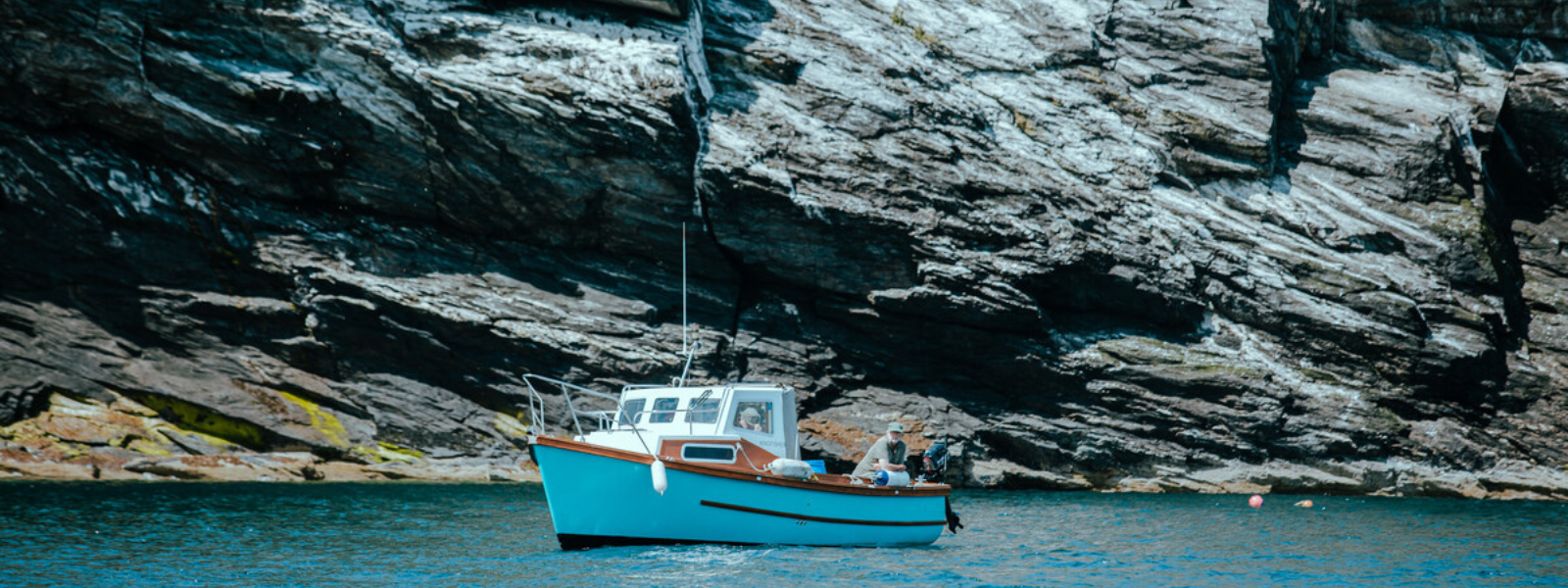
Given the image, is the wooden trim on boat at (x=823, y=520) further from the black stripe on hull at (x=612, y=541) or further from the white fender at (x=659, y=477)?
the white fender at (x=659, y=477)

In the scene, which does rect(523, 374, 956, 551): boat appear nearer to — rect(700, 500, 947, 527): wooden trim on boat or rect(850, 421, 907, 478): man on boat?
rect(700, 500, 947, 527): wooden trim on boat

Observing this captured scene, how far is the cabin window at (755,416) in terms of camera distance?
2078 cm

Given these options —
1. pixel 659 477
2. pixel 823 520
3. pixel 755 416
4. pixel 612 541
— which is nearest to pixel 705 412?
pixel 755 416

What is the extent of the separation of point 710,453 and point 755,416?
57.0 inches

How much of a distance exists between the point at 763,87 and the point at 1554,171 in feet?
101

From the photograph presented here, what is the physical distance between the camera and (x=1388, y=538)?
76.9 ft

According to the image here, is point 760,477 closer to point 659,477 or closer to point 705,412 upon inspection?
point 659,477

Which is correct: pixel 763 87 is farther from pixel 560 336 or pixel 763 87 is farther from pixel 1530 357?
pixel 1530 357

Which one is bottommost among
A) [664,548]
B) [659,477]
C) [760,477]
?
[664,548]

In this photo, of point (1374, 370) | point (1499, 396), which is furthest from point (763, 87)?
point (1499, 396)

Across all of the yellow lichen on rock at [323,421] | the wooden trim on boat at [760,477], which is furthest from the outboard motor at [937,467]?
the yellow lichen on rock at [323,421]

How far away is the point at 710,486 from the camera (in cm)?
1794

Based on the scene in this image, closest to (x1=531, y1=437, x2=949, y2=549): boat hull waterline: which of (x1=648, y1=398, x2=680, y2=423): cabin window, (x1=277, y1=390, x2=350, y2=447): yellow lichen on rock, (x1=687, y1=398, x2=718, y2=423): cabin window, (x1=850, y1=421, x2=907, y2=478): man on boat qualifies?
(x1=850, y1=421, x2=907, y2=478): man on boat

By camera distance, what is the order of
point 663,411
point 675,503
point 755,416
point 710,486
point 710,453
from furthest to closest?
point 755,416 < point 663,411 < point 710,453 < point 710,486 < point 675,503
